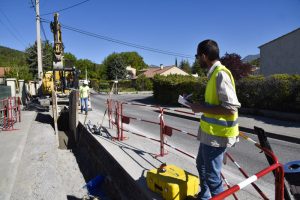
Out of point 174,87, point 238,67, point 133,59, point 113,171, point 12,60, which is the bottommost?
point 113,171

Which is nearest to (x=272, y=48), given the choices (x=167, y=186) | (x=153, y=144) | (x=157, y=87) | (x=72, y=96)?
(x=157, y=87)

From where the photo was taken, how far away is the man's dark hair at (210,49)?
3262 millimetres

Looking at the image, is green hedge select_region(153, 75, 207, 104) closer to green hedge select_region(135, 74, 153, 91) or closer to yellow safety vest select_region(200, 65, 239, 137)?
yellow safety vest select_region(200, 65, 239, 137)

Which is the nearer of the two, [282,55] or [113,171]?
[113,171]

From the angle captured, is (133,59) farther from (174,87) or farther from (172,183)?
(172,183)

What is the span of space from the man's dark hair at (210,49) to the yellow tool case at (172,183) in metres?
1.71

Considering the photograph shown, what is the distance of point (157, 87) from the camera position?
90.4ft

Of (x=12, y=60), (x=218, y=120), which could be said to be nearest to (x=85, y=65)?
(x=12, y=60)

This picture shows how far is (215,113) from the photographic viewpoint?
3.15 m

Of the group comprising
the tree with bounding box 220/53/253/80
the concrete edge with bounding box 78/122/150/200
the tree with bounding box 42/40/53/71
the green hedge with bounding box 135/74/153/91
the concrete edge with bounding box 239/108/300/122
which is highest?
the tree with bounding box 42/40/53/71

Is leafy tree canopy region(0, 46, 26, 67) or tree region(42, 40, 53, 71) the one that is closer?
tree region(42, 40, 53, 71)

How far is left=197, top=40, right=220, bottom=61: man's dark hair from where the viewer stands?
10.7 feet

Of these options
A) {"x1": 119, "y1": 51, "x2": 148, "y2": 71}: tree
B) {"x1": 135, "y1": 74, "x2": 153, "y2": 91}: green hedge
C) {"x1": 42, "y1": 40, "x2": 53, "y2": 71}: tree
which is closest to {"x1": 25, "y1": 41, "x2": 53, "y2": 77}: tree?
A: {"x1": 42, "y1": 40, "x2": 53, "y2": 71}: tree

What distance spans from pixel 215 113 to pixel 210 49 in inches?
26.3
